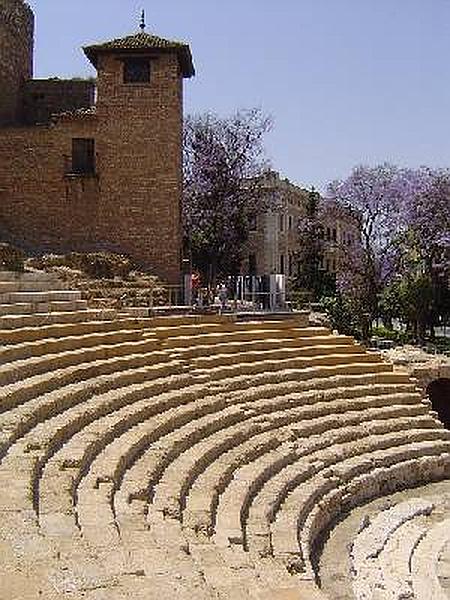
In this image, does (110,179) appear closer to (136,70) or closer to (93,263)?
(93,263)

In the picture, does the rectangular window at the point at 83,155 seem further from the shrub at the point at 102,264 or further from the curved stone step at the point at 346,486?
the curved stone step at the point at 346,486

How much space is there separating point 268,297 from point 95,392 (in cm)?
986

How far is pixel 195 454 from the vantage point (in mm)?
10469

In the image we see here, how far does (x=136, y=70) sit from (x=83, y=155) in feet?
7.87

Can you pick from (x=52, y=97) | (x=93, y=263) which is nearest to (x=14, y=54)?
(x=52, y=97)

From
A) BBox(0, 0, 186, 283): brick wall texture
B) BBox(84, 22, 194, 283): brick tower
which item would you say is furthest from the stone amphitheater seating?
BBox(0, 0, 186, 283): brick wall texture

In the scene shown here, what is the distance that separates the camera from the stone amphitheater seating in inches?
235

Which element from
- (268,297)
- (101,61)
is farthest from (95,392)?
(101,61)

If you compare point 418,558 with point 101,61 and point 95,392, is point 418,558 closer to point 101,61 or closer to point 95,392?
point 95,392

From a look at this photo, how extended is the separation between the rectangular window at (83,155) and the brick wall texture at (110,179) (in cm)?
15

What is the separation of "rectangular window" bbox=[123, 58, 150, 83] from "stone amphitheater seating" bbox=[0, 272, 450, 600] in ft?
23.1

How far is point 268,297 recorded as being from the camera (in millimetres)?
20578

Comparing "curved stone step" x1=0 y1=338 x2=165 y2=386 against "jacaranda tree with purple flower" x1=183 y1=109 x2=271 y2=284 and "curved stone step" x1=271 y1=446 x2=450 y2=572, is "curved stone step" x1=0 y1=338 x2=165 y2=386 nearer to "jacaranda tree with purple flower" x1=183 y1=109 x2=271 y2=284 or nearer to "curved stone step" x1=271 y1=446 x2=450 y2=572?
"curved stone step" x1=271 y1=446 x2=450 y2=572

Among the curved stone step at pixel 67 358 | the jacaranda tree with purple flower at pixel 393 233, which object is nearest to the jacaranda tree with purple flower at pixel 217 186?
the jacaranda tree with purple flower at pixel 393 233
